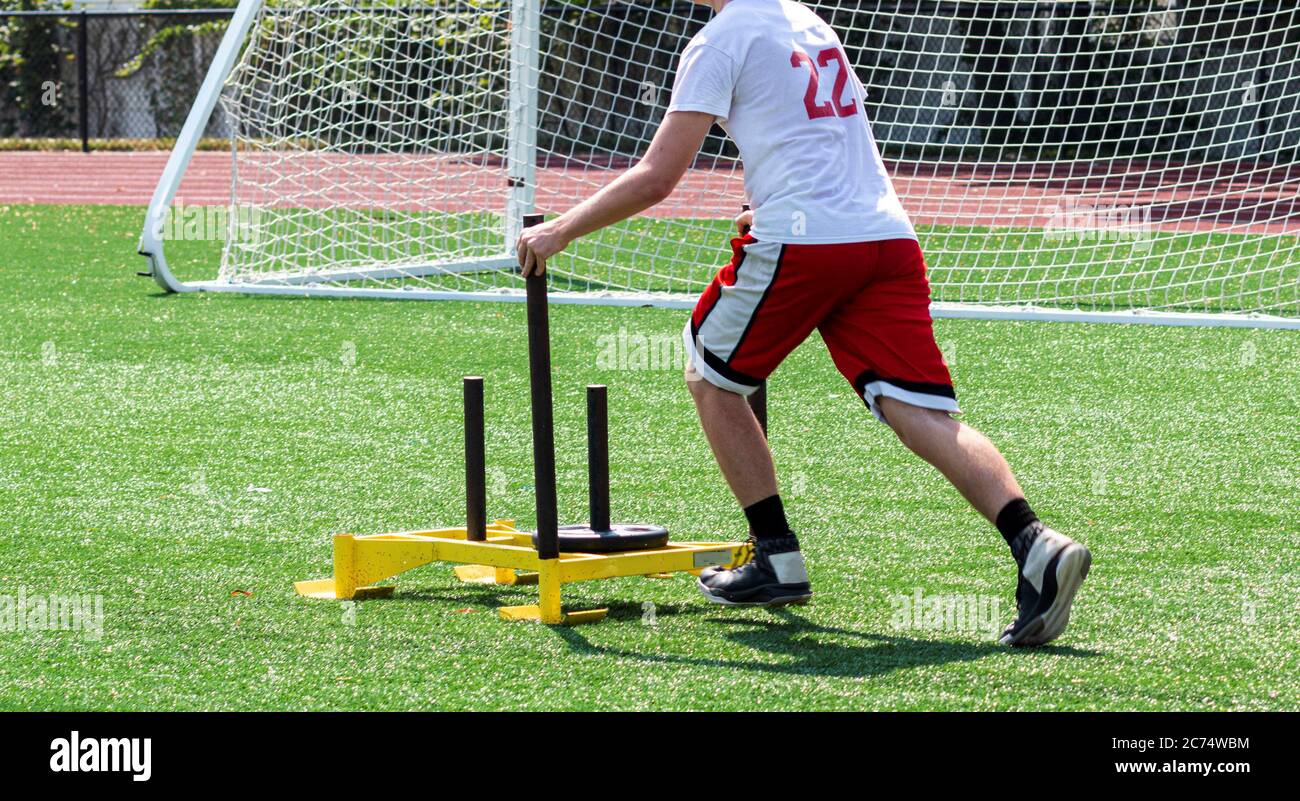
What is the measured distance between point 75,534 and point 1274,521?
11.0 feet

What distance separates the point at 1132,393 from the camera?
6777 millimetres

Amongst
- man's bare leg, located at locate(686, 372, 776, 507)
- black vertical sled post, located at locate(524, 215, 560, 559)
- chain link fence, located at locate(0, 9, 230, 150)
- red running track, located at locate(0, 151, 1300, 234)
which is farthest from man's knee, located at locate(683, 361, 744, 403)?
chain link fence, located at locate(0, 9, 230, 150)

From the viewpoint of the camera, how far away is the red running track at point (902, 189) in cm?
1197

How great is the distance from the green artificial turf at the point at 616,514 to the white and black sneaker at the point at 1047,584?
7 centimetres

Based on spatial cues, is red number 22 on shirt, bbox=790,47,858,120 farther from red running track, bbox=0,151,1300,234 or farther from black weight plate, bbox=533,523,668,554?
red running track, bbox=0,151,1300,234

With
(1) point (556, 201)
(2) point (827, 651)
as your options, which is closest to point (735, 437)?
(2) point (827, 651)

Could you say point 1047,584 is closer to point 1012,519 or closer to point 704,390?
point 1012,519

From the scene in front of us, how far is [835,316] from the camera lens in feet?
12.5

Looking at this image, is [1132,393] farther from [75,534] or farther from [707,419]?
[75,534]

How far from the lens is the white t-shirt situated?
364 cm

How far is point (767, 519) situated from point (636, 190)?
863 millimetres

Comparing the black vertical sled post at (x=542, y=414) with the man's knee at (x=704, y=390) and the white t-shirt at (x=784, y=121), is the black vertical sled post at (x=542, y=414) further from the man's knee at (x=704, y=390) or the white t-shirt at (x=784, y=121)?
the white t-shirt at (x=784, y=121)

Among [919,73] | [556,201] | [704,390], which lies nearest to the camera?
[704,390]

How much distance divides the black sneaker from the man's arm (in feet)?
2.87
